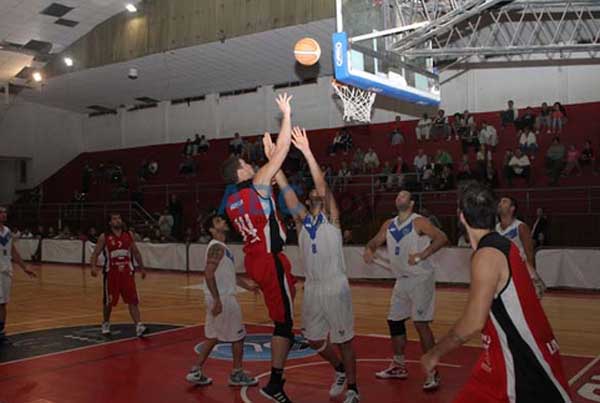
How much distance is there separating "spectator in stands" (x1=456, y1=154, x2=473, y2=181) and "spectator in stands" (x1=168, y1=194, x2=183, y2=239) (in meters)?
10.5

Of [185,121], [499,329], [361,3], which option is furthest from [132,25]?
[499,329]

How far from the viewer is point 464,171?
17969 mm

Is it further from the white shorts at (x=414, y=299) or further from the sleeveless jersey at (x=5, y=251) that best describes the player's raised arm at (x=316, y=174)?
the sleeveless jersey at (x=5, y=251)

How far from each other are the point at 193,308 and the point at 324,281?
7.01 metres

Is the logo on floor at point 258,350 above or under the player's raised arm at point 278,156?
under

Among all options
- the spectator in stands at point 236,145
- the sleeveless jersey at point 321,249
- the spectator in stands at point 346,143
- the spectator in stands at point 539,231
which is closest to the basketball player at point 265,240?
the sleeveless jersey at point 321,249

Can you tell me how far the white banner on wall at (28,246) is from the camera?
78.5 feet

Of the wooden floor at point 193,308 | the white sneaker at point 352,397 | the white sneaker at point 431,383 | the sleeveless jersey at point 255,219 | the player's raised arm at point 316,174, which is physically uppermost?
the player's raised arm at point 316,174

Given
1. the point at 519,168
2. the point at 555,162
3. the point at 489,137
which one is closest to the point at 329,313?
the point at 519,168

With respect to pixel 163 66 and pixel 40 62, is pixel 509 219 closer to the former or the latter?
pixel 163 66

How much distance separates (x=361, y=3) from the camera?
11.3 meters

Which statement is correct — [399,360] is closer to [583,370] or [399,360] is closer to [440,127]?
[583,370]

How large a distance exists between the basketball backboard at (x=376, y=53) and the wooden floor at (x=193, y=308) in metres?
4.18

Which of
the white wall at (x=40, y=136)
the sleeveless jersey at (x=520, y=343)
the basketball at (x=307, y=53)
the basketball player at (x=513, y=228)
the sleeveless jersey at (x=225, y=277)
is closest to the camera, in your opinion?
the sleeveless jersey at (x=520, y=343)
